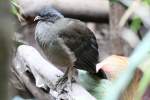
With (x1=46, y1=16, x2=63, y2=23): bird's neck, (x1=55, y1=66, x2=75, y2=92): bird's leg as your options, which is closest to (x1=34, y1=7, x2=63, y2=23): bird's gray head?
(x1=46, y1=16, x2=63, y2=23): bird's neck

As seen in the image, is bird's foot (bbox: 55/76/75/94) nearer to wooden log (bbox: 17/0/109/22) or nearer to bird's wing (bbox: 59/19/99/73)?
bird's wing (bbox: 59/19/99/73)

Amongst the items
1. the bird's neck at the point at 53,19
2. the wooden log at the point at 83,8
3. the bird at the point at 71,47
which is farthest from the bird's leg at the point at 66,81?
the wooden log at the point at 83,8

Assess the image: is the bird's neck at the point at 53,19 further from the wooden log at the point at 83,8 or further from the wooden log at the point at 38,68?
the wooden log at the point at 83,8

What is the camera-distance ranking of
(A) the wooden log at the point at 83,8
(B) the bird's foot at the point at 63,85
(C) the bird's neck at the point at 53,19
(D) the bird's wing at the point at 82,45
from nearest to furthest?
(B) the bird's foot at the point at 63,85 → (D) the bird's wing at the point at 82,45 → (C) the bird's neck at the point at 53,19 → (A) the wooden log at the point at 83,8

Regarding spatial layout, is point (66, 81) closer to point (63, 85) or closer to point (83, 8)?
point (63, 85)

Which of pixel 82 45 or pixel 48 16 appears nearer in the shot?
pixel 82 45

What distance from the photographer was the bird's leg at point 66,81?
2838 millimetres

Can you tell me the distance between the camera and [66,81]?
10.3 feet

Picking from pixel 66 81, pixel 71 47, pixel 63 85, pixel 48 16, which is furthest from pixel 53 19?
pixel 63 85

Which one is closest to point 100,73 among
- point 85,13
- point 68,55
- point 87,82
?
point 87,82

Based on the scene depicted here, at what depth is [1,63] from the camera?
58 centimetres

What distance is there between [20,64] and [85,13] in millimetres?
1542

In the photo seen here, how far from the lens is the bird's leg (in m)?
2.84

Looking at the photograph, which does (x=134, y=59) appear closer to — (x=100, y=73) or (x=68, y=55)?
(x=100, y=73)
